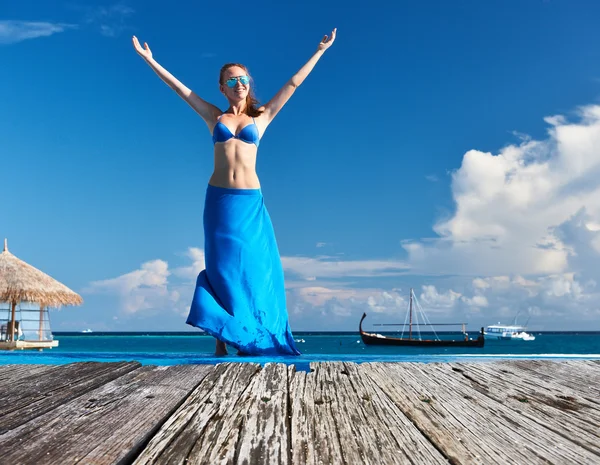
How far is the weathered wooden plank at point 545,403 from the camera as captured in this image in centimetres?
171

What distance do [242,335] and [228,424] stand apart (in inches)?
131

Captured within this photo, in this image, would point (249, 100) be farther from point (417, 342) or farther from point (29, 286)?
point (417, 342)

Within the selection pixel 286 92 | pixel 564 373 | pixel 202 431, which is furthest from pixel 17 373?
pixel 286 92

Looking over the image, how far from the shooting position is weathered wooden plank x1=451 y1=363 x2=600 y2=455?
1.71 metres

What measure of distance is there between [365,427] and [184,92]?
4263 mm

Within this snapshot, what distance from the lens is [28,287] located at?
768 inches

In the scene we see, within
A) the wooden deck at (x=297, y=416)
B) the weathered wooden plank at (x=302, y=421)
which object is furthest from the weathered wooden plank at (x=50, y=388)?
the weathered wooden plank at (x=302, y=421)

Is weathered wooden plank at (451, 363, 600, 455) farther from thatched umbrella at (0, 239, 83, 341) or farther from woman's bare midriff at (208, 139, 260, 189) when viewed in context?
thatched umbrella at (0, 239, 83, 341)

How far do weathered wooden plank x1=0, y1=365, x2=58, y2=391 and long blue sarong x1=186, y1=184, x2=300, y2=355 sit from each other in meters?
1.94

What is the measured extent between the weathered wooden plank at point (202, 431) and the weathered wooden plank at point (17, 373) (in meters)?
0.84

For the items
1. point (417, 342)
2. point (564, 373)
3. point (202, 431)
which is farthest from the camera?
point (417, 342)

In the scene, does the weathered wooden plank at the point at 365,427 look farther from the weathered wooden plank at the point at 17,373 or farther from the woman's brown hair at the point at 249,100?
the woman's brown hair at the point at 249,100

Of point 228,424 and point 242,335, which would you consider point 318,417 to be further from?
point 242,335

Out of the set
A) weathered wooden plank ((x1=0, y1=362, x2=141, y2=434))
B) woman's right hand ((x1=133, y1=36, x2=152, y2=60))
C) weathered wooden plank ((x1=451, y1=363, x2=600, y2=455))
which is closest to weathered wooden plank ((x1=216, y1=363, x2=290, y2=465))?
weathered wooden plank ((x1=0, y1=362, x2=141, y2=434))
